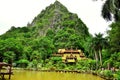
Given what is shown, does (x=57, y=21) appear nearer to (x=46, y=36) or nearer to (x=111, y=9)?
(x=46, y=36)

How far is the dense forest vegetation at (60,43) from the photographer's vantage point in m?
46.4

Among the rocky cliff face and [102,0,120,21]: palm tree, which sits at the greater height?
the rocky cliff face

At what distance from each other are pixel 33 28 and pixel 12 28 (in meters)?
11.1

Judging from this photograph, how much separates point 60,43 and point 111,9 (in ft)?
252

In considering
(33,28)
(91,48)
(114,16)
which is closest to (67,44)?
(91,48)

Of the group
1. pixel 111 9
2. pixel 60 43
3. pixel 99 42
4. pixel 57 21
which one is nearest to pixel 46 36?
pixel 60 43

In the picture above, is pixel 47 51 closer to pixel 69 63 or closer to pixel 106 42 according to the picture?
pixel 69 63

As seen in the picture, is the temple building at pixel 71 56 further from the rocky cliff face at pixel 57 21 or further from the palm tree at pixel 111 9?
the palm tree at pixel 111 9

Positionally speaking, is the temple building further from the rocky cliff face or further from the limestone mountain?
the rocky cliff face

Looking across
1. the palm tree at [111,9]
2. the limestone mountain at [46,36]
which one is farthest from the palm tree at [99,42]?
the palm tree at [111,9]

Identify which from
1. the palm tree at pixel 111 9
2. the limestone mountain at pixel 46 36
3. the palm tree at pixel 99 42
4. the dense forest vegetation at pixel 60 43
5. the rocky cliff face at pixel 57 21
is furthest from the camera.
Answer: the rocky cliff face at pixel 57 21

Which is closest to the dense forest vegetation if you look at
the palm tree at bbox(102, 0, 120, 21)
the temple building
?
the palm tree at bbox(102, 0, 120, 21)

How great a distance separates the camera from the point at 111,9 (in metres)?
23.5

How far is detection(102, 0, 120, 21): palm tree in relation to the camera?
23.3 metres
